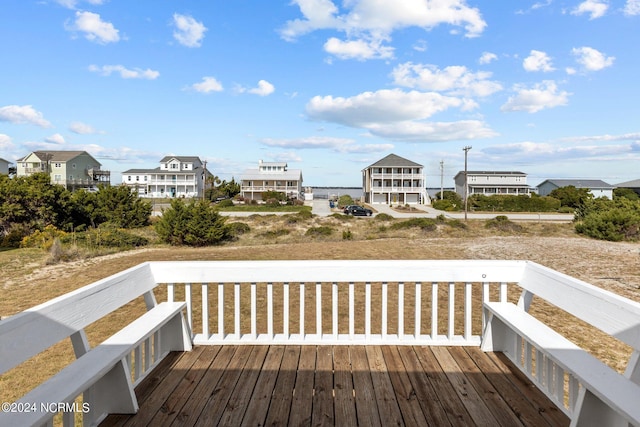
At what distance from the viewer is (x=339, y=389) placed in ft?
8.15

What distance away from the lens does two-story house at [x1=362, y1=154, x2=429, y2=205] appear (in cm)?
4669

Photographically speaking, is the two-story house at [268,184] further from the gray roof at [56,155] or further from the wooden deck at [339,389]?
the wooden deck at [339,389]

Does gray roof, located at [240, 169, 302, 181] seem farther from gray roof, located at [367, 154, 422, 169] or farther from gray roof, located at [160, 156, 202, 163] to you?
gray roof, located at [367, 154, 422, 169]

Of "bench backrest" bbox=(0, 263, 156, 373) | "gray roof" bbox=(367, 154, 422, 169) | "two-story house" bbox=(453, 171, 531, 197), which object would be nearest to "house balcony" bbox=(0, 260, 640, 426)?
"bench backrest" bbox=(0, 263, 156, 373)

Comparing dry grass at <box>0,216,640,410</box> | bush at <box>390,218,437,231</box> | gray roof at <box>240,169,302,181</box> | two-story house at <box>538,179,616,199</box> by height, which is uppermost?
gray roof at <box>240,169,302,181</box>

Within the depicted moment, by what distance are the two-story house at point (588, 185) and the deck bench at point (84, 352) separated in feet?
193

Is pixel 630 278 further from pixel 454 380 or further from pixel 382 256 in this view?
pixel 454 380

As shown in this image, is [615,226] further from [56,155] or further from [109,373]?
[56,155]

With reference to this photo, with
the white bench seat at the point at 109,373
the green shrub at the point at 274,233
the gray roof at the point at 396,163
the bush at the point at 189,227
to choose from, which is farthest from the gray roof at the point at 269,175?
the white bench seat at the point at 109,373

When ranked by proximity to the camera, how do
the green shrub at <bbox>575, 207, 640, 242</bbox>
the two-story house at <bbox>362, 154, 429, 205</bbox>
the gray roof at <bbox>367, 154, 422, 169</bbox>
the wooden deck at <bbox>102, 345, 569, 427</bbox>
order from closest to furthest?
1. the wooden deck at <bbox>102, 345, 569, 427</bbox>
2. the green shrub at <bbox>575, 207, 640, 242</bbox>
3. the two-story house at <bbox>362, 154, 429, 205</bbox>
4. the gray roof at <bbox>367, 154, 422, 169</bbox>

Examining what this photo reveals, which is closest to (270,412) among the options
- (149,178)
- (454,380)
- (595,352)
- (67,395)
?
(67,395)

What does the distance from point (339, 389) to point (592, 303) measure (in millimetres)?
1629

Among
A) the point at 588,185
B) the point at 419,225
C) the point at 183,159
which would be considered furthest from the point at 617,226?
the point at 183,159

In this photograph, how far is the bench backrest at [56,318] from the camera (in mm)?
1515
